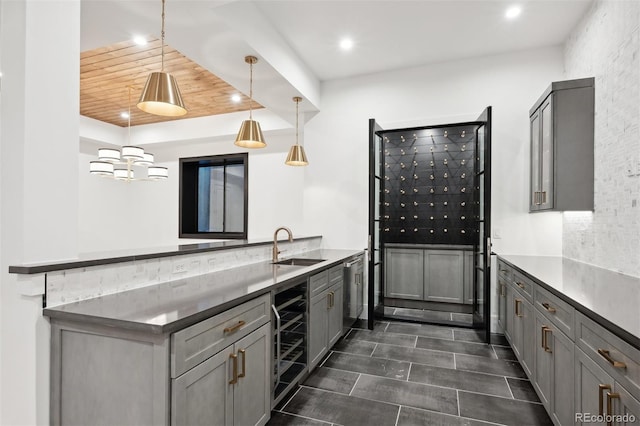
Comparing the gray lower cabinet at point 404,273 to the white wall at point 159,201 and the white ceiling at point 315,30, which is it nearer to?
the white wall at point 159,201

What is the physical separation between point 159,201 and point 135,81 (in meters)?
2.57

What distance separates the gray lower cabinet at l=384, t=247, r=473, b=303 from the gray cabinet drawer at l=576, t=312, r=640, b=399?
279cm

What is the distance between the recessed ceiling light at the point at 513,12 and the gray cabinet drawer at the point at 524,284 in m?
2.35

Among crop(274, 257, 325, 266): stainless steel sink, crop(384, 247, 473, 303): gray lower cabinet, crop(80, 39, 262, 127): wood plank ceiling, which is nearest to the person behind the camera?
crop(274, 257, 325, 266): stainless steel sink

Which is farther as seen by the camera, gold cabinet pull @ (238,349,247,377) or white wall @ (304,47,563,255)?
white wall @ (304,47,563,255)

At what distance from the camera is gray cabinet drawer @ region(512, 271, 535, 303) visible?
2398mm

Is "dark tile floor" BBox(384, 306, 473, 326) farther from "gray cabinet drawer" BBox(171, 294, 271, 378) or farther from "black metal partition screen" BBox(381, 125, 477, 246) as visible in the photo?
"gray cabinet drawer" BBox(171, 294, 271, 378)

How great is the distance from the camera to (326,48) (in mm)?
3715

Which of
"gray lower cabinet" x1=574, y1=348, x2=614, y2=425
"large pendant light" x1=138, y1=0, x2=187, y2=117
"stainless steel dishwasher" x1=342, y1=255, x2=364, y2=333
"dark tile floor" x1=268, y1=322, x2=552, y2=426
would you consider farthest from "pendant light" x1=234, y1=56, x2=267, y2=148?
"gray lower cabinet" x1=574, y1=348, x2=614, y2=425

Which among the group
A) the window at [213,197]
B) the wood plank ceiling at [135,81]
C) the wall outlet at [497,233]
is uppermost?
the wood plank ceiling at [135,81]

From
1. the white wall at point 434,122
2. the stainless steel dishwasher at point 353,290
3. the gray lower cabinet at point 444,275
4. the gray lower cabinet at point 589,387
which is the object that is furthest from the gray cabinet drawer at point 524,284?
the stainless steel dishwasher at point 353,290

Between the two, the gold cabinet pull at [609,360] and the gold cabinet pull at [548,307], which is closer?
the gold cabinet pull at [609,360]

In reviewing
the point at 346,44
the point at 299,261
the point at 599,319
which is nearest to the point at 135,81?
the point at 346,44

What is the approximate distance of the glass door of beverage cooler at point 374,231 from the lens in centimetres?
373
